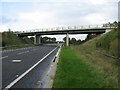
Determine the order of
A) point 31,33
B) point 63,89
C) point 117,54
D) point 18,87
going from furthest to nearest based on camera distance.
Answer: point 31,33, point 117,54, point 18,87, point 63,89

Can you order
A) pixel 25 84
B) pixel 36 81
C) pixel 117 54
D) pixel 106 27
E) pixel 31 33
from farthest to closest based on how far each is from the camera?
1. pixel 31 33
2. pixel 106 27
3. pixel 117 54
4. pixel 36 81
5. pixel 25 84

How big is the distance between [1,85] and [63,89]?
2591 mm

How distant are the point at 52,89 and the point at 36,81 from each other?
2.54 m

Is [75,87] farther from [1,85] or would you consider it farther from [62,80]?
[1,85]

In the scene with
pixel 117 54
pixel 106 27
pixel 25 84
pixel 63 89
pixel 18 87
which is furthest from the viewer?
pixel 106 27

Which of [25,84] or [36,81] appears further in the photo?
[36,81]

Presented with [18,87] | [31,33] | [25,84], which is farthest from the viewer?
[31,33]

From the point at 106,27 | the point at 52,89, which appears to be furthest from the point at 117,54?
the point at 106,27

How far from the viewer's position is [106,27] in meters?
95.8

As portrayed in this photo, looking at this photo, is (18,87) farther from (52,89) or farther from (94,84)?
(94,84)

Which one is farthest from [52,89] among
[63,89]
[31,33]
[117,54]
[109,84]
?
[31,33]

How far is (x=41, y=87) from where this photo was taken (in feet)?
42.3

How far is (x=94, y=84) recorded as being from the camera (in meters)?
13.0

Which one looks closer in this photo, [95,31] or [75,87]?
[75,87]
